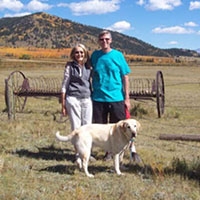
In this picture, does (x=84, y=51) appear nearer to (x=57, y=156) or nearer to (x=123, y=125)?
(x=123, y=125)

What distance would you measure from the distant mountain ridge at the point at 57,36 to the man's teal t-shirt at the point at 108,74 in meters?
146

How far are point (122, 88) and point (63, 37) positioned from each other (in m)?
166

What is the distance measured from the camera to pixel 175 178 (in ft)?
18.4

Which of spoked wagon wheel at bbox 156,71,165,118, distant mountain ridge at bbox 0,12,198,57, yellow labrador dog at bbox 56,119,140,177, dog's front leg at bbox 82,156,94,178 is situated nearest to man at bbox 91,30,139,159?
yellow labrador dog at bbox 56,119,140,177

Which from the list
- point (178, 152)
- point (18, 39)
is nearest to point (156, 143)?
point (178, 152)

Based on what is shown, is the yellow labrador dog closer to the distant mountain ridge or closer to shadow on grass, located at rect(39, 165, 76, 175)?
shadow on grass, located at rect(39, 165, 76, 175)

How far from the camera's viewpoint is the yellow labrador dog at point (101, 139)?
579 cm

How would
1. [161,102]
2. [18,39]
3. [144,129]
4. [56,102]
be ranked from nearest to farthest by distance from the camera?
[144,129] → [161,102] → [56,102] → [18,39]

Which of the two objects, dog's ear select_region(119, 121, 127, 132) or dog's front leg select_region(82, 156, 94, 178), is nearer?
dog's ear select_region(119, 121, 127, 132)

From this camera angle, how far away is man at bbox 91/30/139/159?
615 cm

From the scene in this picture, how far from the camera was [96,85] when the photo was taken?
6.36 metres

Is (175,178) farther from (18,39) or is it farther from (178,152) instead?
(18,39)

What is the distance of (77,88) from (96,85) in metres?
0.31

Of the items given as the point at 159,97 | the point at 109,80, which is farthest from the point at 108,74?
the point at 159,97
